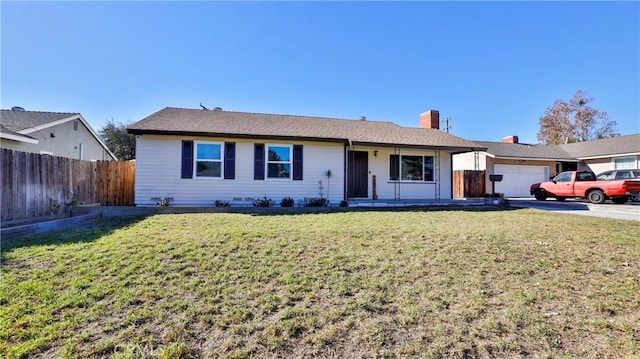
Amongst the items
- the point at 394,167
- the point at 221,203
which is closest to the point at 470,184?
the point at 394,167

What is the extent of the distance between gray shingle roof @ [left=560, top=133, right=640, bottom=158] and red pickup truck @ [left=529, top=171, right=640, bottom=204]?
7992 mm

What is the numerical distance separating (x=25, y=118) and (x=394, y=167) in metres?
17.6

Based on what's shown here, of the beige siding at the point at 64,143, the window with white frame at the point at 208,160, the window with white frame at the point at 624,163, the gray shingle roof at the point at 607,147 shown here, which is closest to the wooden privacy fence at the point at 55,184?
the window with white frame at the point at 208,160

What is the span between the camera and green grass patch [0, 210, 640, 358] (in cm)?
269

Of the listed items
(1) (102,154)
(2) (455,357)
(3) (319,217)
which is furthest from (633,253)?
(1) (102,154)

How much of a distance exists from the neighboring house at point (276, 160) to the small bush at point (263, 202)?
7.3 inches

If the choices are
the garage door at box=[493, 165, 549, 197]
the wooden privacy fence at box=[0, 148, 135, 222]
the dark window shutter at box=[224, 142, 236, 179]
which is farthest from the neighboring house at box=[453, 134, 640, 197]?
the wooden privacy fence at box=[0, 148, 135, 222]

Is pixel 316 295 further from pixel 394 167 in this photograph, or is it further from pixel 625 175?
pixel 625 175

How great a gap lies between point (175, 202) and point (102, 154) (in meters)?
14.7

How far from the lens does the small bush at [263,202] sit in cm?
1125

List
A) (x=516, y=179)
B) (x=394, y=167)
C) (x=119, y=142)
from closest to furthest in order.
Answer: (x=394, y=167), (x=516, y=179), (x=119, y=142)

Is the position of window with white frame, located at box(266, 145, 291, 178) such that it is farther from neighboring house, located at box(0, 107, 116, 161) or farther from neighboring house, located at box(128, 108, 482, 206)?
neighboring house, located at box(0, 107, 116, 161)

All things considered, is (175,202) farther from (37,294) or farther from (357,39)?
(357,39)

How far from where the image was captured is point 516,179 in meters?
20.9
